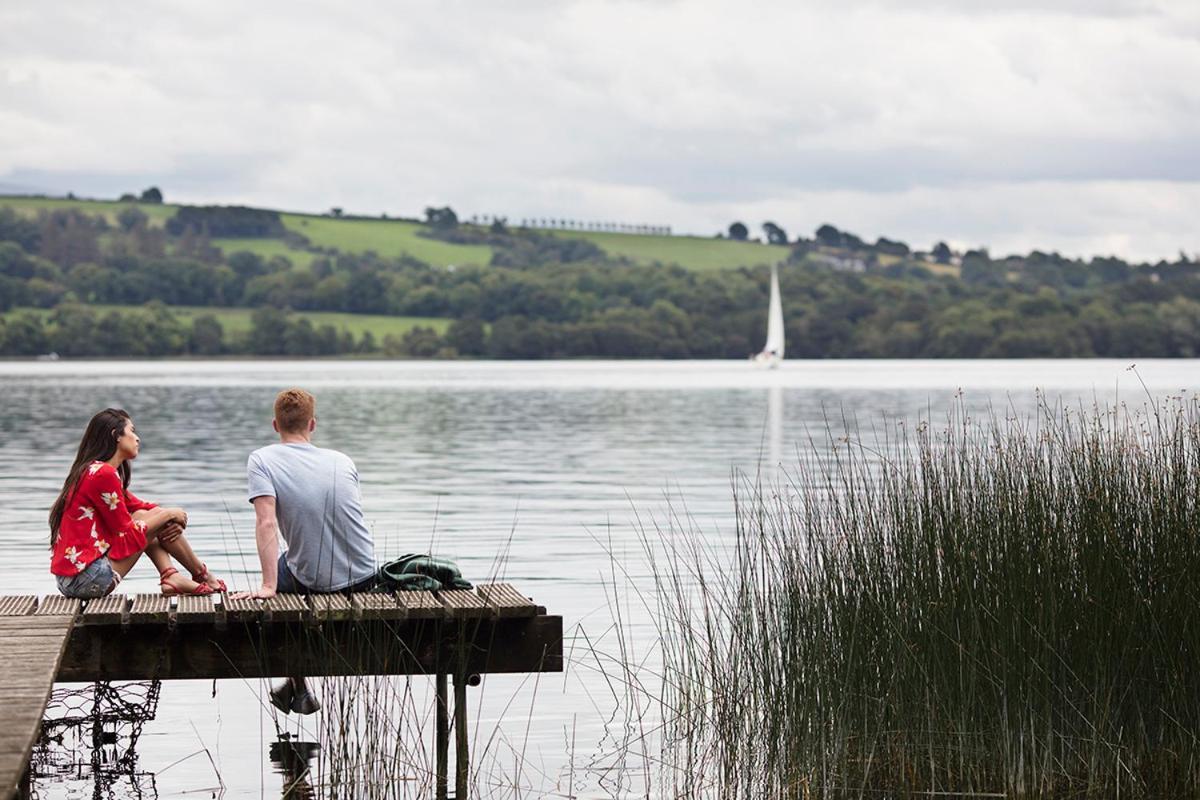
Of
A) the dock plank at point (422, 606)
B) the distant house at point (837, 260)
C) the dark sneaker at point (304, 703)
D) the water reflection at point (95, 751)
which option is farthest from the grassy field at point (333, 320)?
the dock plank at point (422, 606)

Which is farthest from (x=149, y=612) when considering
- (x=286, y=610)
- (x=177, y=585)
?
(x=177, y=585)

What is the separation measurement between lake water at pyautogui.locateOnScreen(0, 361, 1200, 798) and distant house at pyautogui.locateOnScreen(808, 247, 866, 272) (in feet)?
279

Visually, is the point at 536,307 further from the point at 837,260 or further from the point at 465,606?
the point at 465,606

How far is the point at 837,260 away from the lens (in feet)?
543

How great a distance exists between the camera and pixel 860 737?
7.39 metres

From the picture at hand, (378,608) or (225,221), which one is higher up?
(225,221)

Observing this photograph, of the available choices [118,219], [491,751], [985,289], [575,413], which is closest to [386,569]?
[491,751]

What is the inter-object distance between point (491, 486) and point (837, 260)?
468 ft

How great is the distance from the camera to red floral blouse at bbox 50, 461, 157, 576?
8586 millimetres

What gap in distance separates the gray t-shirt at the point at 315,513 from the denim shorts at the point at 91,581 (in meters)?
0.91

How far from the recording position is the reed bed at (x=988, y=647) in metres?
7.22

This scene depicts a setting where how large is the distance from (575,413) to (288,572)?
42.1 meters

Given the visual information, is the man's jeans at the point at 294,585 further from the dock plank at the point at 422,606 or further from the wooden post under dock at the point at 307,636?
the dock plank at the point at 422,606

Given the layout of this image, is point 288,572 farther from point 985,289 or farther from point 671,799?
point 985,289
